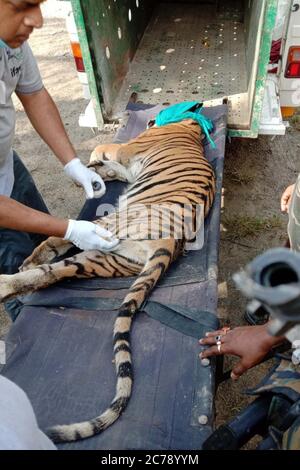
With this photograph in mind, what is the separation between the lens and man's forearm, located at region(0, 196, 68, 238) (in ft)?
6.08

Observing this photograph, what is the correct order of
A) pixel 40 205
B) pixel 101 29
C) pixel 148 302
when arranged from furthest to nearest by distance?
pixel 101 29 < pixel 40 205 < pixel 148 302

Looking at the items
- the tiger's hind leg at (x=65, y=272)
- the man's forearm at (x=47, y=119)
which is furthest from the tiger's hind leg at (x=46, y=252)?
the man's forearm at (x=47, y=119)

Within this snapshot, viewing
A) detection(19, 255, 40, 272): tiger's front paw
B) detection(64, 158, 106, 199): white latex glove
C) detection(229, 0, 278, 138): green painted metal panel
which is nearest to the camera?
detection(19, 255, 40, 272): tiger's front paw

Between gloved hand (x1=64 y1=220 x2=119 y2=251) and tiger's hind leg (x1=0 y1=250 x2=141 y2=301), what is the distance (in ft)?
0.25

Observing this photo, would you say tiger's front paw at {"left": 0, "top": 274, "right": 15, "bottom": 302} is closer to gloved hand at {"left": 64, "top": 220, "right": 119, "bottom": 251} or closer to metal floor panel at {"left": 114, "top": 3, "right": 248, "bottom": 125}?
gloved hand at {"left": 64, "top": 220, "right": 119, "bottom": 251}

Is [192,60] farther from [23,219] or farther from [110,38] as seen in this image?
[23,219]

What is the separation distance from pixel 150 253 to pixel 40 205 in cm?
88

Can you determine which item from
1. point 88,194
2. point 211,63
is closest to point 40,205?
point 88,194

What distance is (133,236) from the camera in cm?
230

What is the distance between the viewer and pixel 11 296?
219 centimetres

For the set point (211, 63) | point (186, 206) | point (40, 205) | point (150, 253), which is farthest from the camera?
point (211, 63)

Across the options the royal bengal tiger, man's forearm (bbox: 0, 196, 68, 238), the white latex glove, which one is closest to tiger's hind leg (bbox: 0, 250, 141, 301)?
the royal bengal tiger

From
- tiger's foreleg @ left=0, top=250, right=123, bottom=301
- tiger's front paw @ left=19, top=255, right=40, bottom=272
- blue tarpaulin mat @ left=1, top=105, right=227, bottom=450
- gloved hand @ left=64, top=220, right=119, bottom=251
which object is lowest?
blue tarpaulin mat @ left=1, top=105, right=227, bottom=450
